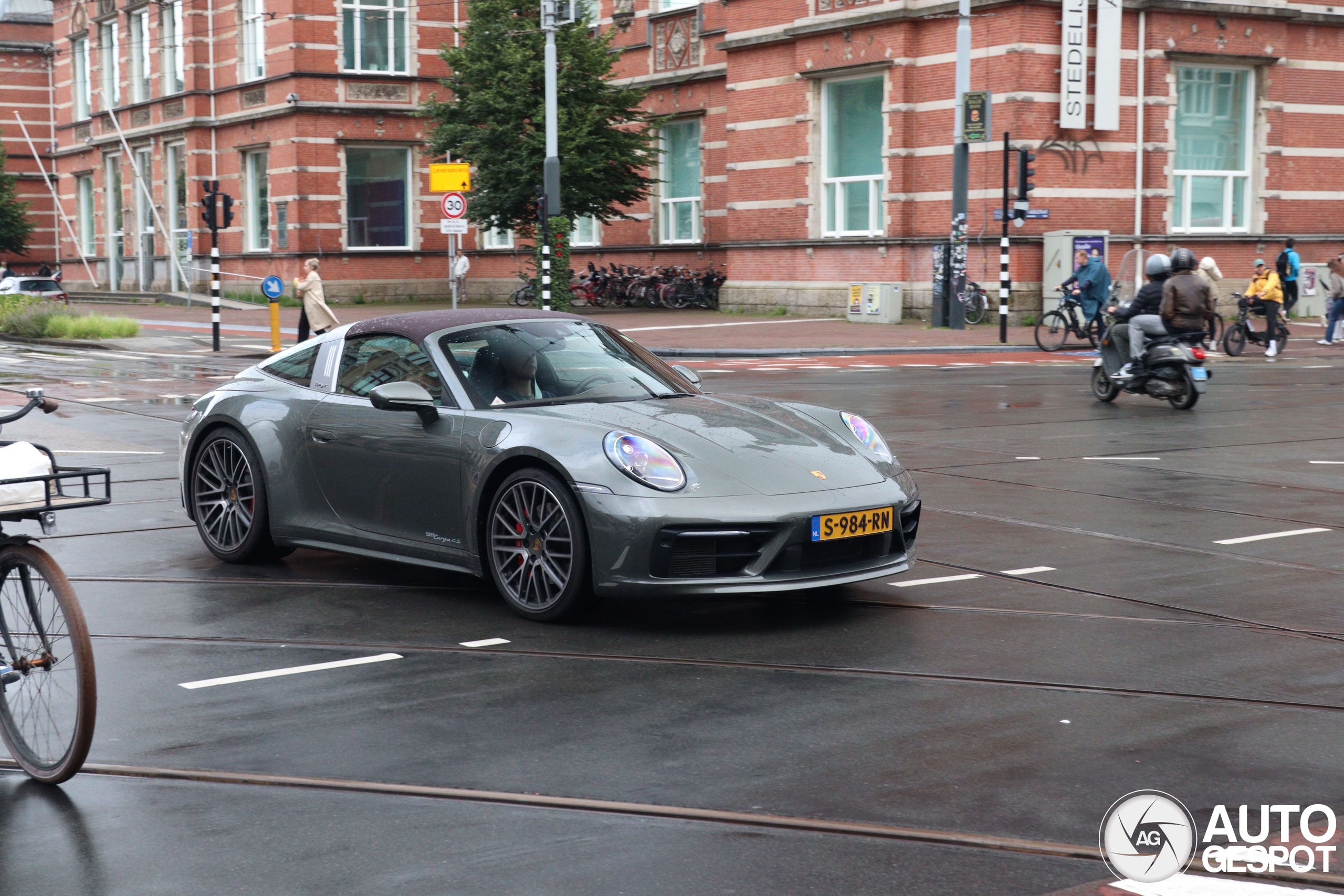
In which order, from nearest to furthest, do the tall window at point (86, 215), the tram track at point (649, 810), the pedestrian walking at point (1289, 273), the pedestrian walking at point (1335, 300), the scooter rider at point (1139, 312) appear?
the tram track at point (649, 810) → the scooter rider at point (1139, 312) → the pedestrian walking at point (1335, 300) → the pedestrian walking at point (1289, 273) → the tall window at point (86, 215)

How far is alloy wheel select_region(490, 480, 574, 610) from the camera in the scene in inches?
253

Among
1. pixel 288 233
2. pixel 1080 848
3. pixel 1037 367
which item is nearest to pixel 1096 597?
pixel 1080 848

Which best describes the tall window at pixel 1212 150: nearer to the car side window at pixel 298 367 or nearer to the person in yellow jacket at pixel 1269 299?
the person in yellow jacket at pixel 1269 299

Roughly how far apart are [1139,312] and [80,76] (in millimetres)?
51337

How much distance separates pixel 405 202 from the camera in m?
46.8

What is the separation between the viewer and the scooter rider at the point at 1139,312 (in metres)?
16.3

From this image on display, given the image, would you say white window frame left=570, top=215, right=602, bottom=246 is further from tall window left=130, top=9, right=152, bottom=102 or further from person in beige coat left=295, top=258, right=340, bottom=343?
person in beige coat left=295, top=258, right=340, bottom=343

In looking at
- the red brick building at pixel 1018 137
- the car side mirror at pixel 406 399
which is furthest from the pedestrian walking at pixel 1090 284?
the car side mirror at pixel 406 399

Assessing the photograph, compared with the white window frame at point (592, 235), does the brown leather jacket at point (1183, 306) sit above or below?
below

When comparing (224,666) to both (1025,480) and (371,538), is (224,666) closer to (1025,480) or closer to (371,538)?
(371,538)

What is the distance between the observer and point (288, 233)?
45.2 m

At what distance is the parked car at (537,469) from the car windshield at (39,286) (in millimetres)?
39849

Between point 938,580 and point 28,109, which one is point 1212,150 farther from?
point 28,109

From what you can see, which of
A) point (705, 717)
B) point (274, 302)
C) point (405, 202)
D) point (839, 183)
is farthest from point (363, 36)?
point (705, 717)
